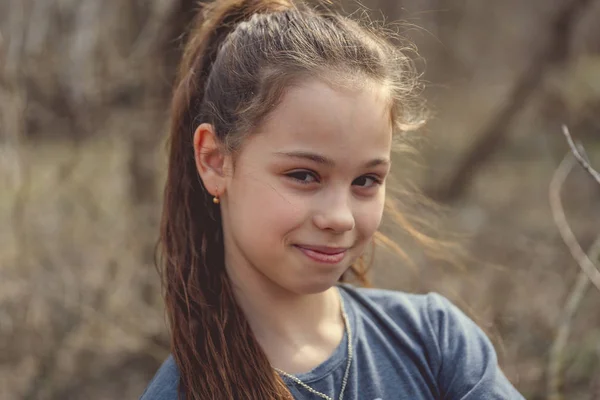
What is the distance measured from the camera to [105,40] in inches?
121

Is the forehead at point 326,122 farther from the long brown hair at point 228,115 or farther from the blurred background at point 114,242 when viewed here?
the blurred background at point 114,242

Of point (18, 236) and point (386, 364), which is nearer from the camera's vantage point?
point (386, 364)

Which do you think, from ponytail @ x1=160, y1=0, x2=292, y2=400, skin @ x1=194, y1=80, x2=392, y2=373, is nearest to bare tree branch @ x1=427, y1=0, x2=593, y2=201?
ponytail @ x1=160, y1=0, x2=292, y2=400

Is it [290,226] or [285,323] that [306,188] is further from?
[285,323]

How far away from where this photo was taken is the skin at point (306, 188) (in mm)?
1521

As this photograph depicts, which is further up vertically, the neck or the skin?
the skin

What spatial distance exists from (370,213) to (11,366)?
192cm

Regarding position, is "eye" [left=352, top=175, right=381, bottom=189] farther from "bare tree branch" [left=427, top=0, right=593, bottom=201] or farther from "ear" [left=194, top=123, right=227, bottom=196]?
"bare tree branch" [left=427, top=0, right=593, bottom=201]

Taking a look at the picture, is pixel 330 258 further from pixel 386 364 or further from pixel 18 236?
pixel 18 236

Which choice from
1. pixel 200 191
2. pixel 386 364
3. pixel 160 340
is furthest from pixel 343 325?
pixel 160 340

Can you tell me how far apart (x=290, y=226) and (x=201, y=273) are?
0.31m

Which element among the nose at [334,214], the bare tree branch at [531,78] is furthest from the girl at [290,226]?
the bare tree branch at [531,78]

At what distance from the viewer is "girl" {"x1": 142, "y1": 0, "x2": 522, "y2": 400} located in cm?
154

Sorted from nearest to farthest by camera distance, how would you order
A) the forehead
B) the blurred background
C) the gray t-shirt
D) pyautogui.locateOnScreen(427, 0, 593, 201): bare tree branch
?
the forehead → the gray t-shirt → the blurred background → pyautogui.locateOnScreen(427, 0, 593, 201): bare tree branch
